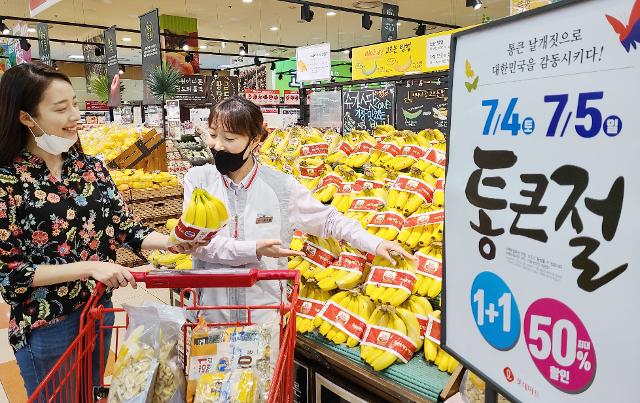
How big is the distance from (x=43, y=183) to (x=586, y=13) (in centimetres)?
171

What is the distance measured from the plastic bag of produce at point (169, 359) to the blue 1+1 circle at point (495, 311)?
0.83 meters

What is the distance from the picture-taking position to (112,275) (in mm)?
1535

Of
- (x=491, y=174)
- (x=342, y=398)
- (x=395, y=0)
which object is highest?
(x=395, y=0)

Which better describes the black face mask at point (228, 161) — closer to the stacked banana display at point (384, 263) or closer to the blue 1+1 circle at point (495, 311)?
the stacked banana display at point (384, 263)

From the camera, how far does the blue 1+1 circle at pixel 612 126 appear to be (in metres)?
0.70

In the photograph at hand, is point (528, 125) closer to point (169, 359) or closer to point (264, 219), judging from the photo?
point (169, 359)

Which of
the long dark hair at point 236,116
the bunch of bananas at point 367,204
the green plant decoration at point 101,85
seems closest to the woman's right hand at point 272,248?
the long dark hair at point 236,116

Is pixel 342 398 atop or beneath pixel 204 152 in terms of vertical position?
beneath

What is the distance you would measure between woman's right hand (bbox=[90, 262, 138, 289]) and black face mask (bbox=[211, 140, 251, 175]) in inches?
24.9

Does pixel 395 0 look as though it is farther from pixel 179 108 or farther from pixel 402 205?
pixel 402 205

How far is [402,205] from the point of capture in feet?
8.38

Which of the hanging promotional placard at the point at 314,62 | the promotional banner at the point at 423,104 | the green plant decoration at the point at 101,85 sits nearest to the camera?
the promotional banner at the point at 423,104

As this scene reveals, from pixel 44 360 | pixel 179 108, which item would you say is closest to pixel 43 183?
pixel 44 360

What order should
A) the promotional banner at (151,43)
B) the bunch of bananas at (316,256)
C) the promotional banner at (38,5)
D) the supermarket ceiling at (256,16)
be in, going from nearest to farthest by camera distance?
the bunch of bananas at (316,256), the promotional banner at (38,5), the promotional banner at (151,43), the supermarket ceiling at (256,16)
